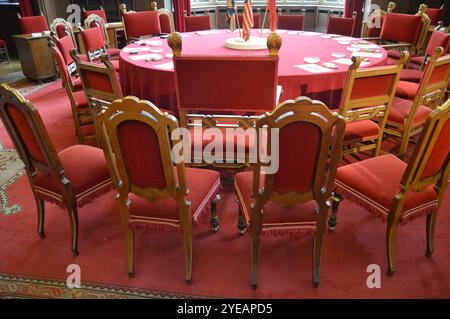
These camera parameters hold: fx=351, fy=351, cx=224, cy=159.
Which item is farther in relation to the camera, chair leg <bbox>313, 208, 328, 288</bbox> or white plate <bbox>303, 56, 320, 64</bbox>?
white plate <bbox>303, 56, 320, 64</bbox>

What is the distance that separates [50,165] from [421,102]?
2.27 metres

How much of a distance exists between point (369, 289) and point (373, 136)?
106cm

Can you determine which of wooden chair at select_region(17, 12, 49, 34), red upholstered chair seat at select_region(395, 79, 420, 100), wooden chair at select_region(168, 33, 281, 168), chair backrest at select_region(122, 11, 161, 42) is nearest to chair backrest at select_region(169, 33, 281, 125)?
wooden chair at select_region(168, 33, 281, 168)

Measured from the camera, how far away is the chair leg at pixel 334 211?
195 centimetres

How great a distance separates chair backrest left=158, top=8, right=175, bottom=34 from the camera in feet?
14.8

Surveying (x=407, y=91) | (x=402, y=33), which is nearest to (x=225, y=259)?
(x=407, y=91)

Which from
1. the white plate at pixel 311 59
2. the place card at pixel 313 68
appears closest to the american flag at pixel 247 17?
the white plate at pixel 311 59

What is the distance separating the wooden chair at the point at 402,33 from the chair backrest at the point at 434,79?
4.86ft

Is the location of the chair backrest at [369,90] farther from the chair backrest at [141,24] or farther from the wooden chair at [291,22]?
the chair backrest at [141,24]

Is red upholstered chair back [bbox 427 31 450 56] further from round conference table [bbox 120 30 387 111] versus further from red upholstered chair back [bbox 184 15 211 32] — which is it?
red upholstered chair back [bbox 184 15 211 32]

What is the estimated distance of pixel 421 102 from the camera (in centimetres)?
233

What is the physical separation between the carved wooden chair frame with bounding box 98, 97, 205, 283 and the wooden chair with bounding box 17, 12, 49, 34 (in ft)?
14.2

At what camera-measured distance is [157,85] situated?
248 centimetres
